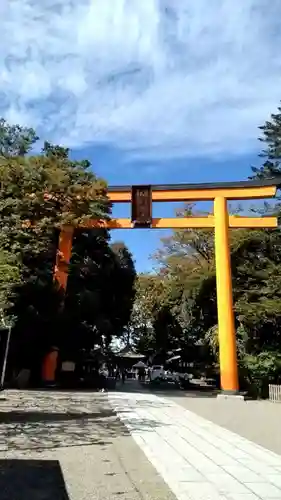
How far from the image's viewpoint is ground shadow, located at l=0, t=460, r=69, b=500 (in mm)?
4148

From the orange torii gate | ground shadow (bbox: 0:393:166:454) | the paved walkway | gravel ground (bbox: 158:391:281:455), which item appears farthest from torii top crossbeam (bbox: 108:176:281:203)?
the paved walkway

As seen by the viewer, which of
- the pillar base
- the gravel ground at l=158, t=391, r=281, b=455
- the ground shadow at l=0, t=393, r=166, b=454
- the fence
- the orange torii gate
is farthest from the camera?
the orange torii gate

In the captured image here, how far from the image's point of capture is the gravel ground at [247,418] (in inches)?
305

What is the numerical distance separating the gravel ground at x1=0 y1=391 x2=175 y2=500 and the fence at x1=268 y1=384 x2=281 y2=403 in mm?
7799

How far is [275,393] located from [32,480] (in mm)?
12696

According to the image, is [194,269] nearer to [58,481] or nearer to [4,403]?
[4,403]

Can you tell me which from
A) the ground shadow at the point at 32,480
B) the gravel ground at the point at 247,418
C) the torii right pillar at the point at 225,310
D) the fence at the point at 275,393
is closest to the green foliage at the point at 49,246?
the torii right pillar at the point at 225,310

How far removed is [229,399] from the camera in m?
15.6

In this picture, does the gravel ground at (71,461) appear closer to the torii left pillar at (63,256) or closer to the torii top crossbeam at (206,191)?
the torii left pillar at (63,256)

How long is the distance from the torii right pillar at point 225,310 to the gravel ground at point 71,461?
798 cm

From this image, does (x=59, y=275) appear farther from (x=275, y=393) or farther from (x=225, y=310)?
(x=275, y=393)

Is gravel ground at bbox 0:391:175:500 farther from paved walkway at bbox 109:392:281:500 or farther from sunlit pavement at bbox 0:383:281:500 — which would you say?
paved walkway at bbox 109:392:281:500

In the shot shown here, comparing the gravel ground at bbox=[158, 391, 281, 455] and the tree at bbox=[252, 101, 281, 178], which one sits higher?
the tree at bbox=[252, 101, 281, 178]

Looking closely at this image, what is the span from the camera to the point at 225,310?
676 inches
